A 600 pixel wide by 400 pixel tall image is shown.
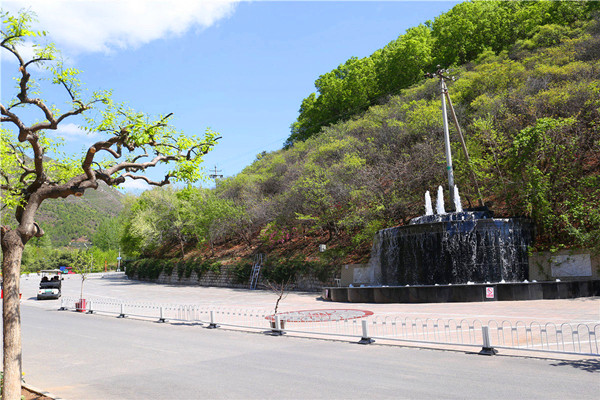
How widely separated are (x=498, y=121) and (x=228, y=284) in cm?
2673

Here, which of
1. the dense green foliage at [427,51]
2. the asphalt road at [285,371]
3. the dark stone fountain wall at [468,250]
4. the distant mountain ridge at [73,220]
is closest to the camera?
the asphalt road at [285,371]

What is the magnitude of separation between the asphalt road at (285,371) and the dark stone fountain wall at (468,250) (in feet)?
40.5

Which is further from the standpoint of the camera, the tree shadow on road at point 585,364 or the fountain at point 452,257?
the fountain at point 452,257

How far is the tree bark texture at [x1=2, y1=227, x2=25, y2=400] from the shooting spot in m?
5.92

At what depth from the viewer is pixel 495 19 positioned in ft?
205

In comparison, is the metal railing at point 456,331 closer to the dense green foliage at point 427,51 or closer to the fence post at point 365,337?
the fence post at point 365,337

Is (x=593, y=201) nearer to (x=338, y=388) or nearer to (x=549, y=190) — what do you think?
(x=549, y=190)

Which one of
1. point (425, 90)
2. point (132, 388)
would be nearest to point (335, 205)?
point (425, 90)

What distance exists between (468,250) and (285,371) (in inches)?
639

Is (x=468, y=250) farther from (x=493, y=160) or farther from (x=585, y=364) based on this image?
(x=585, y=364)

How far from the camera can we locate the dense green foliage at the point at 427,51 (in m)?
57.2

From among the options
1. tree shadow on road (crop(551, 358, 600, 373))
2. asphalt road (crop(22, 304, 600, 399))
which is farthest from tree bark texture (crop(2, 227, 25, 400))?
tree shadow on road (crop(551, 358, 600, 373))

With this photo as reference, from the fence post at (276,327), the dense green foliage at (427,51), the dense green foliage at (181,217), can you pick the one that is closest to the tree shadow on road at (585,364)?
the fence post at (276,327)

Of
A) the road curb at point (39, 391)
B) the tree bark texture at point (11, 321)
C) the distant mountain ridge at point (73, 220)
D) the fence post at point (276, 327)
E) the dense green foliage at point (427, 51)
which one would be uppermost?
the dense green foliage at point (427, 51)
